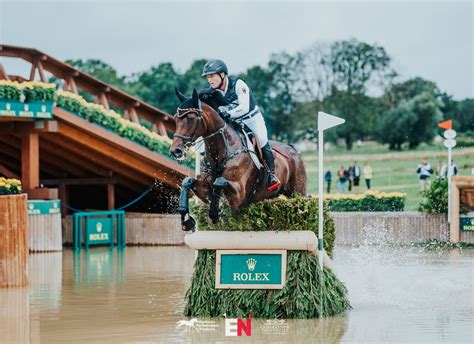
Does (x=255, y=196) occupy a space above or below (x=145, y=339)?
above

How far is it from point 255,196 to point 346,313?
1734 millimetres

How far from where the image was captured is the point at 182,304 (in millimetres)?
13750

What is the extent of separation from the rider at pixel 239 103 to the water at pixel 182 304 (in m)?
1.93

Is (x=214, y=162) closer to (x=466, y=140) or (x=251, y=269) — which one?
(x=251, y=269)

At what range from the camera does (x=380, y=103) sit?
60.4 m

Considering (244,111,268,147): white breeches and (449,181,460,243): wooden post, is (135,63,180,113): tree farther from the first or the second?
(244,111,268,147): white breeches

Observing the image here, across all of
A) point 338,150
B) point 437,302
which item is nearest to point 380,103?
point 338,150

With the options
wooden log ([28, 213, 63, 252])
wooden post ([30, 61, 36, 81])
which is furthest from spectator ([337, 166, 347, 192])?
wooden post ([30, 61, 36, 81])

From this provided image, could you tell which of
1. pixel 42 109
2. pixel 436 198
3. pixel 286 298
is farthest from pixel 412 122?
pixel 286 298

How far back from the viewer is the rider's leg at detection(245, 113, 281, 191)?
12.5m

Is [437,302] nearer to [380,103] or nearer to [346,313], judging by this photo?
[346,313]

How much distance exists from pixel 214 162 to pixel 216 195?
17.6 inches

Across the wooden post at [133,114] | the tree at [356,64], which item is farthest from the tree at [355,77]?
the wooden post at [133,114]

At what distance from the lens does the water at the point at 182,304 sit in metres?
11.1
